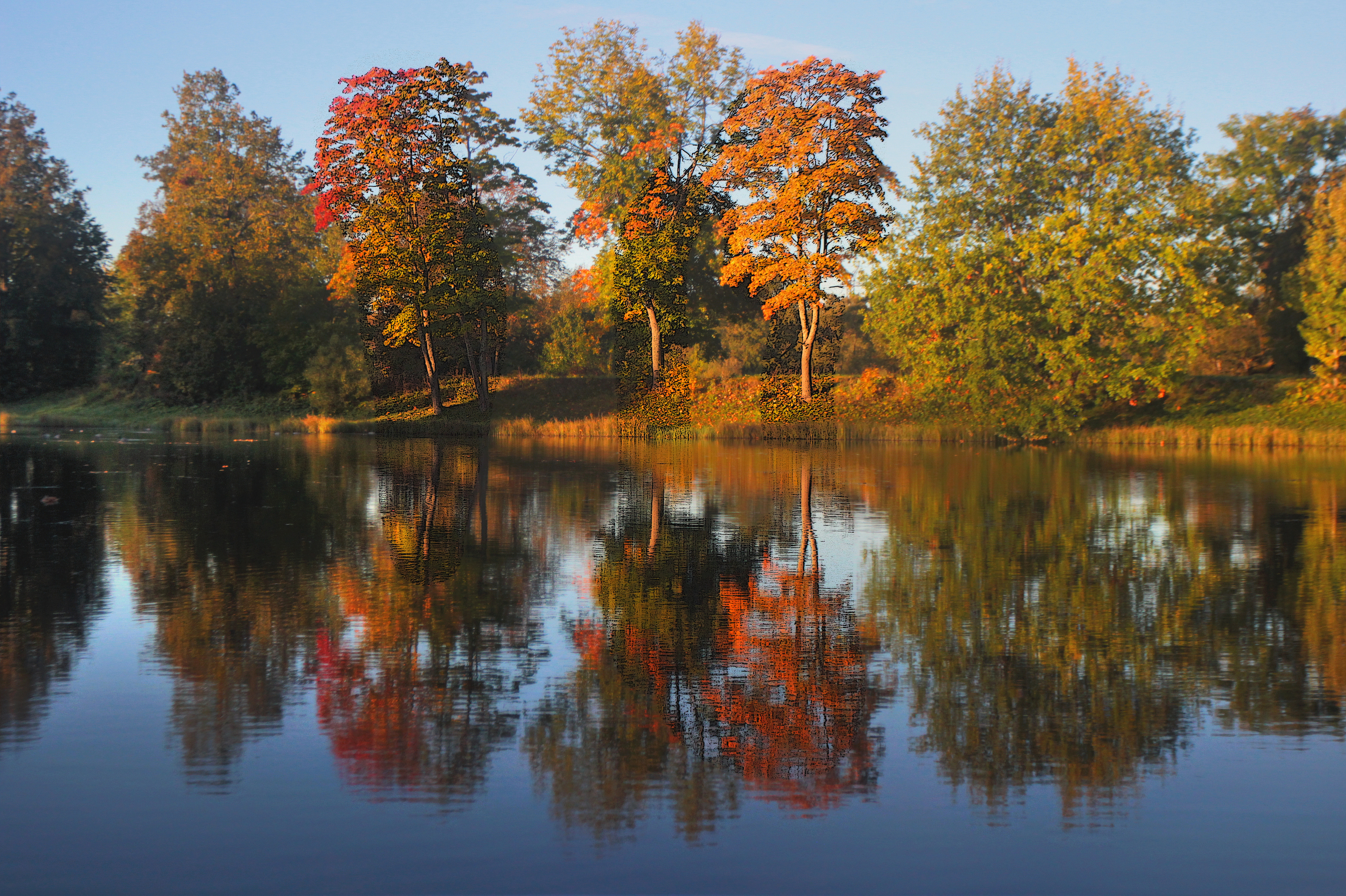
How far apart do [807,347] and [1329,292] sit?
68.9 ft

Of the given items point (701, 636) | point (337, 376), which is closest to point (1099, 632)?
point (701, 636)

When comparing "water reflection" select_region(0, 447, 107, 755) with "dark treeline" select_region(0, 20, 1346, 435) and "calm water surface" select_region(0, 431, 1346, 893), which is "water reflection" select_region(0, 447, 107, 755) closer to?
"calm water surface" select_region(0, 431, 1346, 893)

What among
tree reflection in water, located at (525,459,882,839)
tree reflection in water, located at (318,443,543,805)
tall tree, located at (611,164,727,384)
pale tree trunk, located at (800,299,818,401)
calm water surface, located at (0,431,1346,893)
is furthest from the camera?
tall tree, located at (611,164,727,384)

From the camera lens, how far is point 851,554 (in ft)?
41.3

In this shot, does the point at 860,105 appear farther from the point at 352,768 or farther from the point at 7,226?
the point at 7,226

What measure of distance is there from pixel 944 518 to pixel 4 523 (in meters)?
14.2

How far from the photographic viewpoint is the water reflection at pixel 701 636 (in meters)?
5.54

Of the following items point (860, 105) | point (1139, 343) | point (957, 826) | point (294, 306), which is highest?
point (860, 105)

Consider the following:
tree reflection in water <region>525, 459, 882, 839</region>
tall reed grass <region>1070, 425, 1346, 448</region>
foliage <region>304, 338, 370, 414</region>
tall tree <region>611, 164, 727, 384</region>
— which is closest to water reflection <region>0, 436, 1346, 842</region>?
tree reflection in water <region>525, 459, 882, 839</region>

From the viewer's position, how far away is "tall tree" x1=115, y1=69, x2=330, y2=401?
187ft

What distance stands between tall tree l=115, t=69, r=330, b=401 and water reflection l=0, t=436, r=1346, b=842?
4060 cm

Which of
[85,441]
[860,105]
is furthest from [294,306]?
[860,105]

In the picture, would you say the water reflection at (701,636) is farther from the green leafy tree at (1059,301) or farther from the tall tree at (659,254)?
the tall tree at (659,254)

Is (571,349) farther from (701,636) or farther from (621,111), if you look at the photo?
(701,636)
